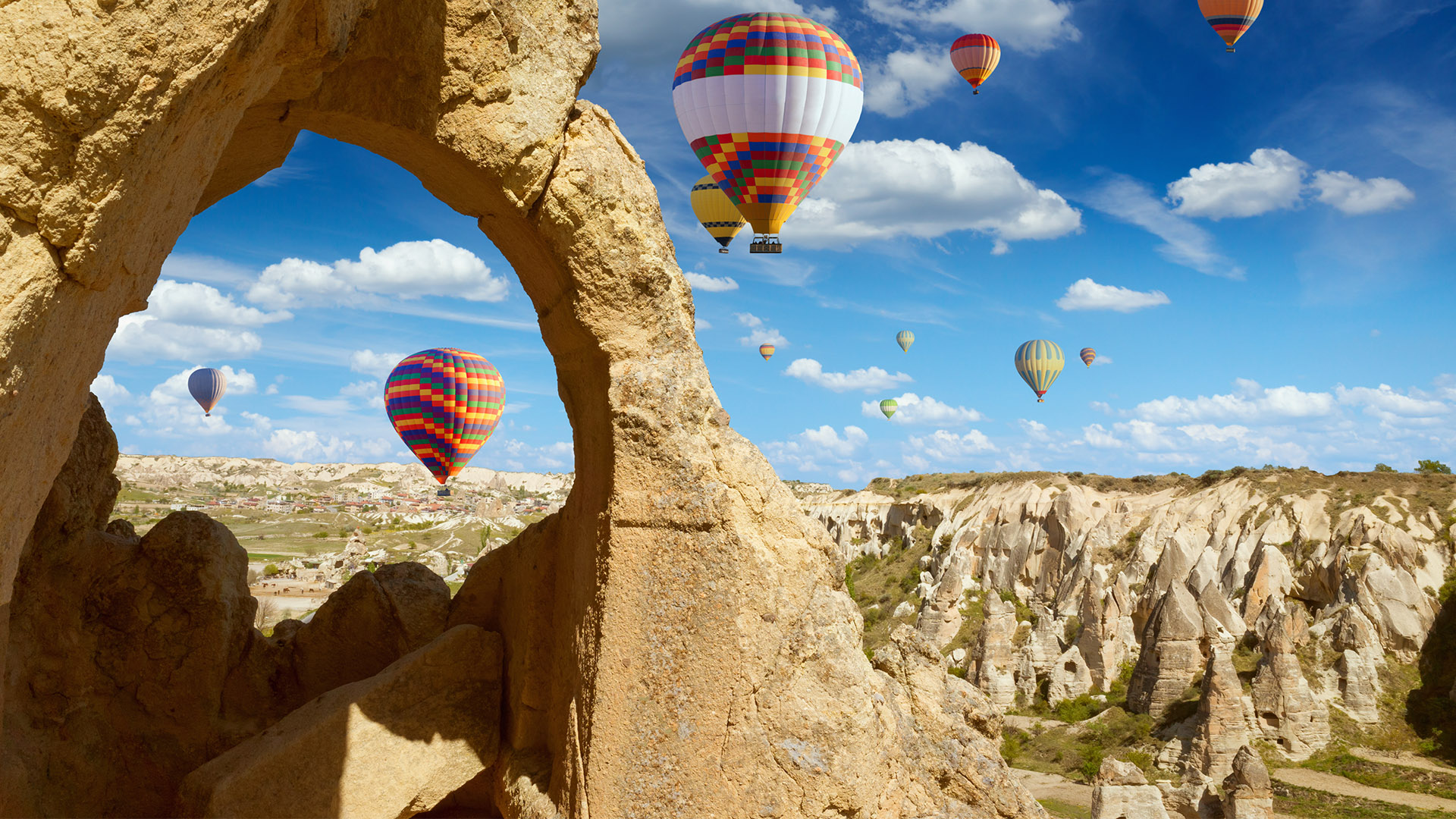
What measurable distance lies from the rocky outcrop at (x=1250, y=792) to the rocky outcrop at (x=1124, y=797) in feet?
6.82

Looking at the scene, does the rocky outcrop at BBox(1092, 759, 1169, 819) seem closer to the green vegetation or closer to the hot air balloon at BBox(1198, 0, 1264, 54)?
the green vegetation

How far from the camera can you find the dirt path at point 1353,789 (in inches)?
1039

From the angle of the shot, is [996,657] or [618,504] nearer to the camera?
[618,504]

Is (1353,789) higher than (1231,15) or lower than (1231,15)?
lower

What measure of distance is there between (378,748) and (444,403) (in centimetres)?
2486

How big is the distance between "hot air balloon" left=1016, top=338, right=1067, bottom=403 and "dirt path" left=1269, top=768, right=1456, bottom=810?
28273 millimetres

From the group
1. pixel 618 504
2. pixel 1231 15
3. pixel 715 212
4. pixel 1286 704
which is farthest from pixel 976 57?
pixel 618 504

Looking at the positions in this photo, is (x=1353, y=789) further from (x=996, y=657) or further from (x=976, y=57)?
(x=976, y=57)

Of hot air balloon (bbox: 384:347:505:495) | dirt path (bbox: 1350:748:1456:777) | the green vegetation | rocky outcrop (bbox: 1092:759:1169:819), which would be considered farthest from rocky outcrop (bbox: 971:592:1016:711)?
hot air balloon (bbox: 384:347:505:495)

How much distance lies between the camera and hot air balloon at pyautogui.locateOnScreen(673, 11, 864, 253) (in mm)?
24094

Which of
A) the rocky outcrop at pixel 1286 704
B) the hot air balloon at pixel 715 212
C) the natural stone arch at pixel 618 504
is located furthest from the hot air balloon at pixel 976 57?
the natural stone arch at pixel 618 504

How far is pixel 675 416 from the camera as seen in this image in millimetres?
6262

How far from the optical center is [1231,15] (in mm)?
36688

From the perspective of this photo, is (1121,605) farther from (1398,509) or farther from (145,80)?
(145,80)
